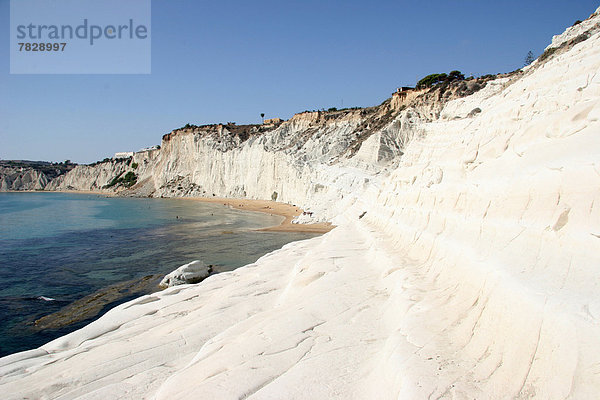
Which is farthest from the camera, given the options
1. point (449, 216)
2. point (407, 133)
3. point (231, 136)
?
point (231, 136)

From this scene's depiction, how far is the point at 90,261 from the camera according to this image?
60.4ft

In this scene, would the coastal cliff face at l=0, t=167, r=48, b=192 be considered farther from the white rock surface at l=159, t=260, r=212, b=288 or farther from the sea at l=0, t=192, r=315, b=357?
A: the white rock surface at l=159, t=260, r=212, b=288

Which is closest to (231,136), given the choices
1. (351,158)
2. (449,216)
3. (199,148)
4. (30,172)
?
(199,148)

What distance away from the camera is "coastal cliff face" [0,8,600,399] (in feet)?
10.00

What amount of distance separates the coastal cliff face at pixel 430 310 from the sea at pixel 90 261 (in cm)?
363

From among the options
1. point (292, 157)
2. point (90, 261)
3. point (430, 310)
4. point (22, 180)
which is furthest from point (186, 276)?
point (22, 180)

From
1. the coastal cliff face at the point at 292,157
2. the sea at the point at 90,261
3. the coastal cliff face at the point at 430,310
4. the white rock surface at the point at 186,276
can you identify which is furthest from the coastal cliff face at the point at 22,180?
the coastal cliff face at the point at 430,310

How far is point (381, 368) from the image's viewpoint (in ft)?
12.0

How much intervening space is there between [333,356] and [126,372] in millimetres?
3059

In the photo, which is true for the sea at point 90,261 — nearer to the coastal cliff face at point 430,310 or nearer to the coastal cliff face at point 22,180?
the coastal cliff face at point 430,310

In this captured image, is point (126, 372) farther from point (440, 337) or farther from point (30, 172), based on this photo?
point (30, 172)

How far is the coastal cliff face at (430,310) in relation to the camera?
305 centimetres

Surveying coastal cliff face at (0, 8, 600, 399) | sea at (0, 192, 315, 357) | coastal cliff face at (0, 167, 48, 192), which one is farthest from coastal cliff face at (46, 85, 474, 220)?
coastal cliff face at (0, 167, 48, 192)

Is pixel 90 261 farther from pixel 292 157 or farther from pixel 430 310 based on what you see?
pixel 292 157
